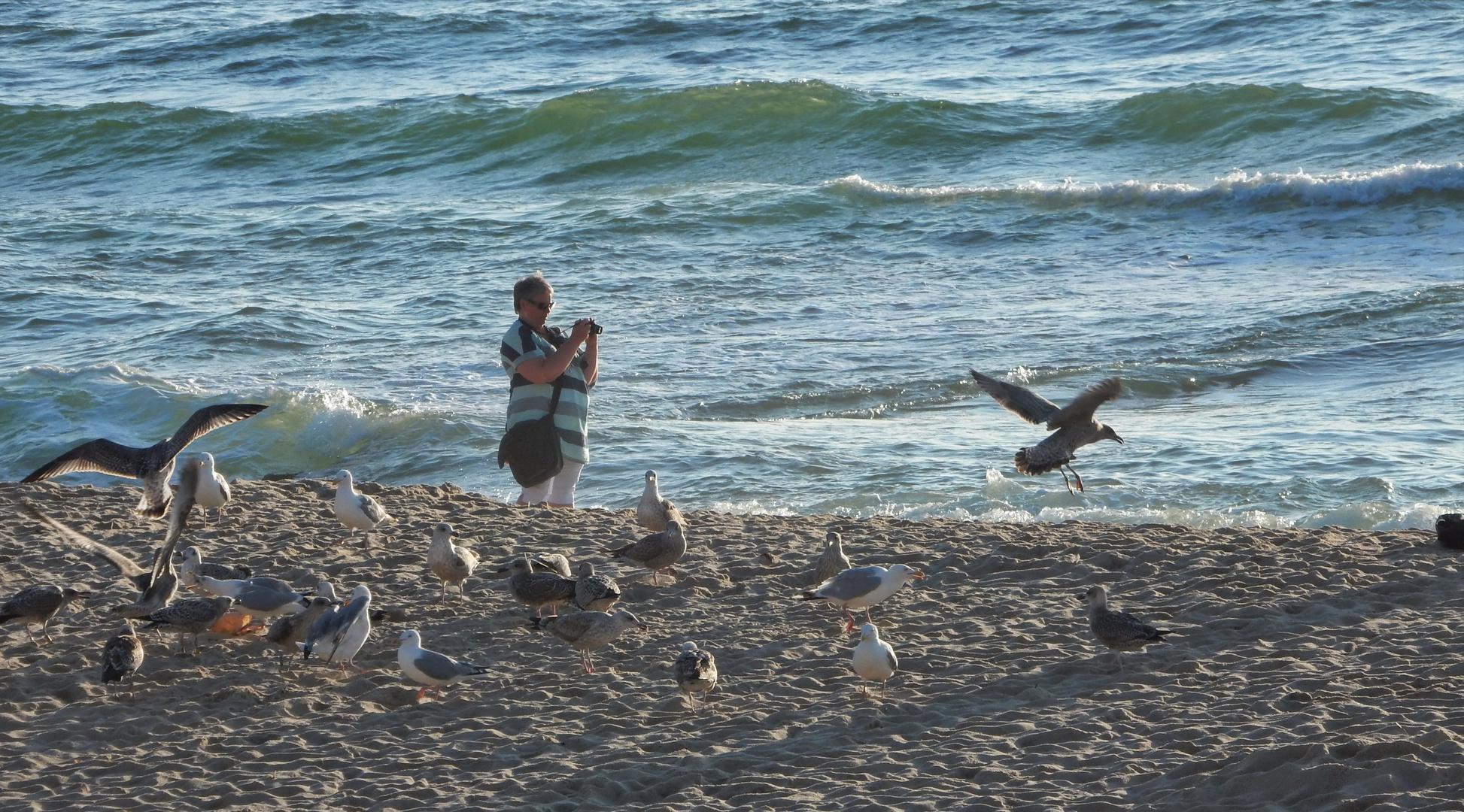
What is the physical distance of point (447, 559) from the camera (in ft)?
25.5

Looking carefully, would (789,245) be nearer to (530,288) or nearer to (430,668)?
(530,288)

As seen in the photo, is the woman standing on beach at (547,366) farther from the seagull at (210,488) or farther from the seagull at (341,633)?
the seagull at (210,488)

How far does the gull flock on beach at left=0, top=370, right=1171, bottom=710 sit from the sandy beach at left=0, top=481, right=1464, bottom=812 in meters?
0.11

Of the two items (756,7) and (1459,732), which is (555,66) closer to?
(756,7)

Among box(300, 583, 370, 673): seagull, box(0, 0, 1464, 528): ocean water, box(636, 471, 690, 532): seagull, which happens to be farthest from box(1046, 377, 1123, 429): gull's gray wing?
box(300, 583, 370, 673): seagull

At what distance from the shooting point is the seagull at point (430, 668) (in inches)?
255

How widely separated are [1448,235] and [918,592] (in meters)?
12.5

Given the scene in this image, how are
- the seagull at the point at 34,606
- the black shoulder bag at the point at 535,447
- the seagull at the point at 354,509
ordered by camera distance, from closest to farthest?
the seagull at the point at 34,606, the black shoulder bag at the point at 535,447, the seagull at the point at 354,509

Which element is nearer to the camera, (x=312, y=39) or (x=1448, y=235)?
(x=1448, y=235)

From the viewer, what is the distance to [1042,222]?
19672mm

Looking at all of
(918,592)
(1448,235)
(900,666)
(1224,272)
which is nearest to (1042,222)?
(1224,272)

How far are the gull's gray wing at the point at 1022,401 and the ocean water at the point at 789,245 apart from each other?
201 cm

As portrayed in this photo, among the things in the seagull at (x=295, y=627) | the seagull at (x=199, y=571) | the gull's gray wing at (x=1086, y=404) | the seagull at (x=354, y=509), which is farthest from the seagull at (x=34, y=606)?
the gull's gray wing at (x=1086, y=404)

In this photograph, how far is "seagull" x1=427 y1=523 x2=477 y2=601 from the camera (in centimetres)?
777
